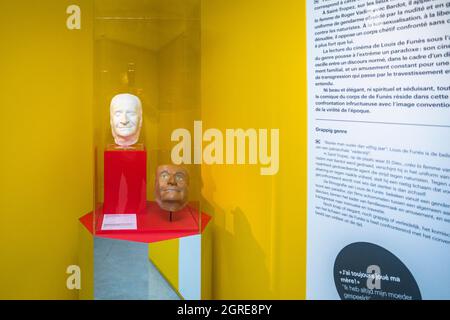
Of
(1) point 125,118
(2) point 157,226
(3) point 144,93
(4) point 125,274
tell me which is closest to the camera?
(4) point 125,274

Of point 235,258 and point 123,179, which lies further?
point 235,258

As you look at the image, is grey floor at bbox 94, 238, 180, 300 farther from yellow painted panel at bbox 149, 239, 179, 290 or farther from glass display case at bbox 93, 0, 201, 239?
glass display case at bbox 93, 0, 201, 239

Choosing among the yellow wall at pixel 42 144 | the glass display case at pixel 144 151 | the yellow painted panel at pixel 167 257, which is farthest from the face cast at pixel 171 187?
the yellow wall at pixel 42 144

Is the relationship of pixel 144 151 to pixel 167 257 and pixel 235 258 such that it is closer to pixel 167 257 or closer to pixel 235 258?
pixel 167 257

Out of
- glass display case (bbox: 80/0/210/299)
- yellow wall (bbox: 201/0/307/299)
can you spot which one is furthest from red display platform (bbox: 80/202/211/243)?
yellow wall (bbox: 201/0/307/299)

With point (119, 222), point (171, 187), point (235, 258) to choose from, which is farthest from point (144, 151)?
point (235, 258)

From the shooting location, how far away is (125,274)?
2.82 metres

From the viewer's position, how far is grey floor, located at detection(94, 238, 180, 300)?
2795 millimetres

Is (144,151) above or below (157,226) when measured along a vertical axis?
above

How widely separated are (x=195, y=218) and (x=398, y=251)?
54.9 inches

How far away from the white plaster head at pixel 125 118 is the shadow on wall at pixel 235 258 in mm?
678

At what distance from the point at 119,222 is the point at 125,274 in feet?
1.06

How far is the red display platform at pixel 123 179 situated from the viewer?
309cm

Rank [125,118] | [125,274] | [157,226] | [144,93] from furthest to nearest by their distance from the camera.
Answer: [144,93], [125,118], [157,226], [125,274]
